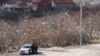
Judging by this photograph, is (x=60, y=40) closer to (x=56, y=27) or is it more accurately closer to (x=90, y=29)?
(x=56, y=27)

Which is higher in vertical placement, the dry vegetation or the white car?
the dry vegetation

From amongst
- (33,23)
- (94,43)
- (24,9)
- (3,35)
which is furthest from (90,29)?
(24,9)

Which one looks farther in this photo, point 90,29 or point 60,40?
point 90,29

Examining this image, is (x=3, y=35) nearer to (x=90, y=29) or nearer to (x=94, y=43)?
(x=94, y=43)

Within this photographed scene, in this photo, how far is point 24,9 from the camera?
101 meters

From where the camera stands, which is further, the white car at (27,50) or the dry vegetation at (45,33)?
the dry vegetation at (45,33)

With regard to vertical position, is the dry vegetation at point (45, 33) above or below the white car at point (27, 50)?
above

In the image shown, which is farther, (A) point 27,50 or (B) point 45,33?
(B) point 45,33

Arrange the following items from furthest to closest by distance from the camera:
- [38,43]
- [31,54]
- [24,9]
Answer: [24,9] < [38,43] < [31,54]

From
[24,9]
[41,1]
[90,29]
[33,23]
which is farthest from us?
[41,1]

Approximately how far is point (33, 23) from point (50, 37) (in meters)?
3.44

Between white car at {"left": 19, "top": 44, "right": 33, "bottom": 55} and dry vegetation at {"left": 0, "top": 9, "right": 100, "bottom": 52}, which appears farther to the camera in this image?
dry vegetation at {"left": 0, "top": 9, "right": 100, "bottom": 52}

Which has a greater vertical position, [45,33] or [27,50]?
[45,33]

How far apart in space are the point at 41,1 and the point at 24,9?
7.91 m
